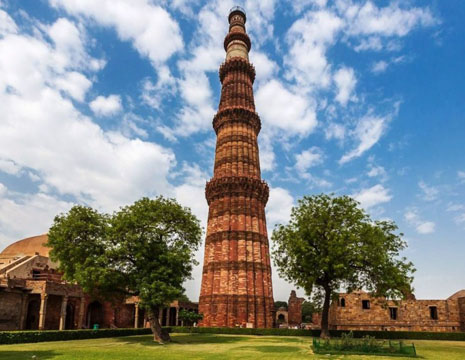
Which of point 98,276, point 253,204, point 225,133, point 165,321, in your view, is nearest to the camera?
point 98,276

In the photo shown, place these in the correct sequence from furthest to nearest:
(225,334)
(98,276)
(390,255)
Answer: (225,334)
(390,255)
(98,276)

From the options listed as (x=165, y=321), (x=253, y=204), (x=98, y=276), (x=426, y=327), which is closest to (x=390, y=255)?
(x=253, y=204)

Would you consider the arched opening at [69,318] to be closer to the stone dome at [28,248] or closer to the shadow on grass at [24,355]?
the stone dome at [28,248]

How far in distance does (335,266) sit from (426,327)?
25816 mm

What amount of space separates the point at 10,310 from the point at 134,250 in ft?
46.4

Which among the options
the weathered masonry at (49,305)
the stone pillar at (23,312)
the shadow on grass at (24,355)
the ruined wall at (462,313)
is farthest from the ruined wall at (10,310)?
the ruined wall at (462,313)

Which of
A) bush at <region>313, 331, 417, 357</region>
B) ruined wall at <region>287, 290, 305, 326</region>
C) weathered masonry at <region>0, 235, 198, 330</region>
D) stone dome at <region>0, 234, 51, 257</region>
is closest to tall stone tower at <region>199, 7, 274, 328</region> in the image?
weathered masonry at <region>0, 235, 198, 330</region>

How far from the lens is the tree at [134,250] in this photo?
2666 centimetres

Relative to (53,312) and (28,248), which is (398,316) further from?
(28,248)

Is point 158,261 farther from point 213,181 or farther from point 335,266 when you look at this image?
point 213,181

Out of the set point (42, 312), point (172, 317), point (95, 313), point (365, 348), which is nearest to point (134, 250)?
point (42, 312)

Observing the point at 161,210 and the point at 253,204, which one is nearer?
the point at 161,210

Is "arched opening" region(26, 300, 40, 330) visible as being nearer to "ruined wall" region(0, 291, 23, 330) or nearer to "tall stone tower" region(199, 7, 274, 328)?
"ruined wall" region(0, 291, 23, 330)

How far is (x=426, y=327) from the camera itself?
46625 mm
